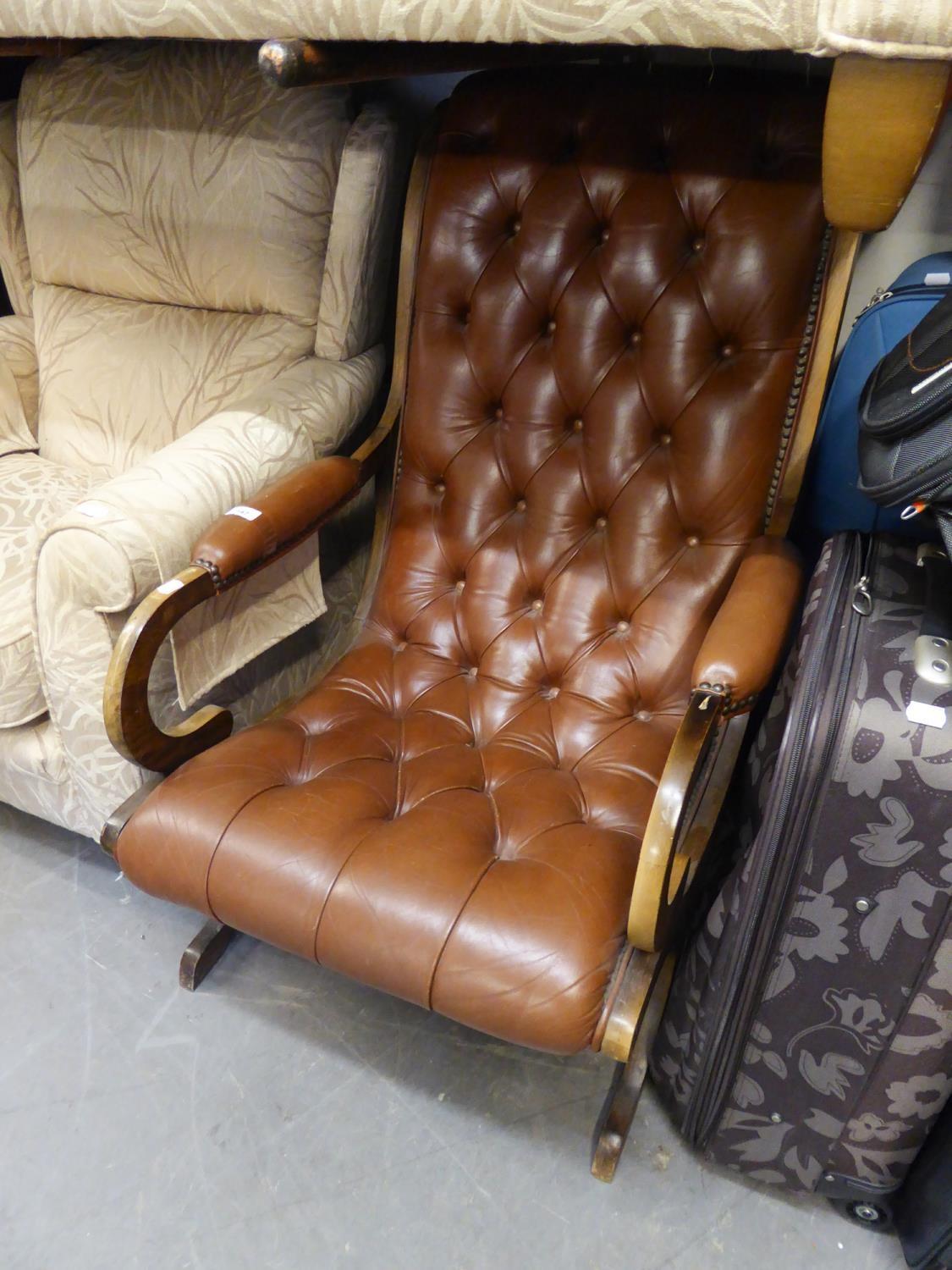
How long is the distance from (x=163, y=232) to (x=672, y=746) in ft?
3.57

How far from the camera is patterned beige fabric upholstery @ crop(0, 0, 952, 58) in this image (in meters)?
0.51

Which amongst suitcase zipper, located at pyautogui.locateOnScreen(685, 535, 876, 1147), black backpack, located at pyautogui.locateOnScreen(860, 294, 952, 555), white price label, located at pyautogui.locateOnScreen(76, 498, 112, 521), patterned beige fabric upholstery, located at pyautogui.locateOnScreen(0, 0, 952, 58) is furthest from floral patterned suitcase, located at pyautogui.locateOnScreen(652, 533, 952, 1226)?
white price label, located at pyautogui.locateOnScreen(76, 498, 112, 521)

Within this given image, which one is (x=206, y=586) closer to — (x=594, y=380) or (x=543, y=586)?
(x=543, y=586)

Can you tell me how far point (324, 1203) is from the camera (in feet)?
3.09

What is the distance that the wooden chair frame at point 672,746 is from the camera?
0.74 meters

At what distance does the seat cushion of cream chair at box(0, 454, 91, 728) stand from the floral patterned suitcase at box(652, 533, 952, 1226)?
0.84 meters

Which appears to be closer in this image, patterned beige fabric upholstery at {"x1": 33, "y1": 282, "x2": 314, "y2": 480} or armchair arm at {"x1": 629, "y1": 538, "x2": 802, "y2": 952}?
armchair arm at {"x1": 629, "y1": 538, "x2": 802, "y2": 952}

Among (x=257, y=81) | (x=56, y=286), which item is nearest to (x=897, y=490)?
(x=257, y=81)

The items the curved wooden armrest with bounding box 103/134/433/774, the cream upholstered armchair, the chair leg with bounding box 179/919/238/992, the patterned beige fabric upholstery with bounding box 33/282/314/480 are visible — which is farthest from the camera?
the patterned beige fabric upholstery with bounding box 33/282/314/480

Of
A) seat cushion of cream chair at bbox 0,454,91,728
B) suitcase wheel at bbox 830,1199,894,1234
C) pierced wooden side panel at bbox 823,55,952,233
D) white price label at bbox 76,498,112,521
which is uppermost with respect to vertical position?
pierced wooden side panel at bbox 823,55,952,233

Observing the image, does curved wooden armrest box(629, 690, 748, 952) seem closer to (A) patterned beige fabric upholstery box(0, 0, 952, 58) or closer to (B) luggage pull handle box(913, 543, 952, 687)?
(B) luggage pull handle box(913, 543, 952, 687)

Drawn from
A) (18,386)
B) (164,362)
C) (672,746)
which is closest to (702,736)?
(672,746)

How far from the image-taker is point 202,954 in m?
1.14

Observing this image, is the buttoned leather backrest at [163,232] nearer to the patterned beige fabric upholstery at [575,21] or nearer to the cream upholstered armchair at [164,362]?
the cream upholstered armchair at [164,362]
